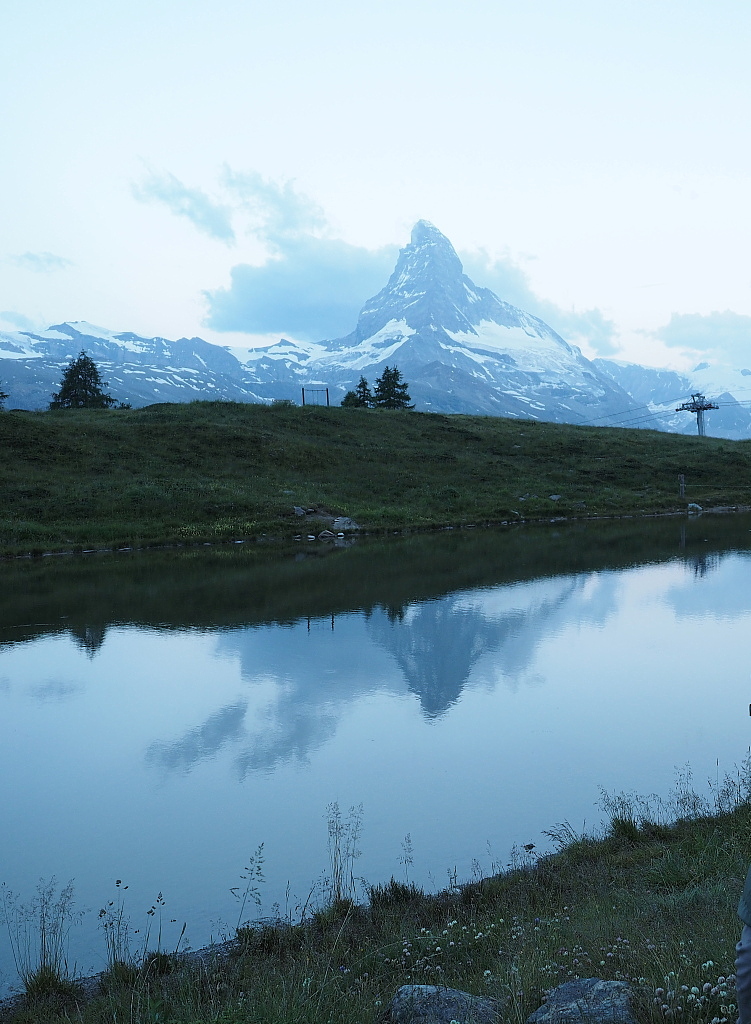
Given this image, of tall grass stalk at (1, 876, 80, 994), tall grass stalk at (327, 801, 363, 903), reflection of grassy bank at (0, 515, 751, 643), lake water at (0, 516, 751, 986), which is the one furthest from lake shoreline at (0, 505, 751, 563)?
tall grass stalk at (1, 876, 80, 994)

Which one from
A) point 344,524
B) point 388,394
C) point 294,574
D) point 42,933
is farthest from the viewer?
point 388,394

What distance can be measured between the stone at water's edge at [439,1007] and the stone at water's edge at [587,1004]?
0.31m

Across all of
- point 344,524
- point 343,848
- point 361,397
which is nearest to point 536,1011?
point 343,848

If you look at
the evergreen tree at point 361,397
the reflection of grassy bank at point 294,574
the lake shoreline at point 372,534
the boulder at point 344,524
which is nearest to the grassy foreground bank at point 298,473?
the lake shoreline at point 372,534

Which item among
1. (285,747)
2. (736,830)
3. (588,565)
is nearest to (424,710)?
(285,747)

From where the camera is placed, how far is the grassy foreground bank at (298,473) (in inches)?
1604

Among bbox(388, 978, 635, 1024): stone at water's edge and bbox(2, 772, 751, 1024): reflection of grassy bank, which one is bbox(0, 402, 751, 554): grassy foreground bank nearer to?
bbox(2, 772, 751, 1024): reflection of grassy bank

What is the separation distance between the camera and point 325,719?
13.0m

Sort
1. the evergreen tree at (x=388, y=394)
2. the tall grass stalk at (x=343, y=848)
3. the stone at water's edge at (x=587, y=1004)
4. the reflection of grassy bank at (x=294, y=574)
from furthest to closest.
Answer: the evergreen tree at (x=388, y=394) → the reflection of grassy bank at (x=294, y=574) → the tall grass stalk at (x=343, y=848) → the stone at water's edge at (x=587, y=1004)

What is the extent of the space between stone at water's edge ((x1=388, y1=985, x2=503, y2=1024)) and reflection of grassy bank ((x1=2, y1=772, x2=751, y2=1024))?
129 mm

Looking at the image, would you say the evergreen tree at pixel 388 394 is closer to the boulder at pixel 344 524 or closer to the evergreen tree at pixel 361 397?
the evergreen tree at pixel 361 397

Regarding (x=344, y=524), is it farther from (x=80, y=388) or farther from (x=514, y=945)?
(x=80, y=388)

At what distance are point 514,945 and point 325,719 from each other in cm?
761

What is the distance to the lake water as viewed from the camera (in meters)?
8.45
